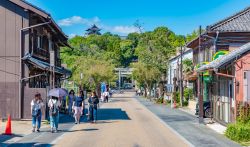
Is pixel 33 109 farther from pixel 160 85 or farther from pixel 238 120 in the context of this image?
pixel 160 85

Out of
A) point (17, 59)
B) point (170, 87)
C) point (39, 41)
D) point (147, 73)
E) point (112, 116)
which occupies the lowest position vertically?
point (112, 116)

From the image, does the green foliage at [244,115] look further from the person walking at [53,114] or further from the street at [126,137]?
the person walking at [53,114]

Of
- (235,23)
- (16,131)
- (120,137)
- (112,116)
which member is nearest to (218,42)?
(235,23)

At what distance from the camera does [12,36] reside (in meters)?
26.8

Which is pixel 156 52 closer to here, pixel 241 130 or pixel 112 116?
pixel 112 116

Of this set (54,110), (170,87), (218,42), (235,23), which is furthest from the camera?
(170,87)

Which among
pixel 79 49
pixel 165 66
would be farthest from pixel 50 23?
pixel 79 49

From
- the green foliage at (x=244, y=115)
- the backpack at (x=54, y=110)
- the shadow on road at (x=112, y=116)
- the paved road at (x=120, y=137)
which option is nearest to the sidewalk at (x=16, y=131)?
the backpack at (x=54, y=110)

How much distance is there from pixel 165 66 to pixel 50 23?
37.3 meters

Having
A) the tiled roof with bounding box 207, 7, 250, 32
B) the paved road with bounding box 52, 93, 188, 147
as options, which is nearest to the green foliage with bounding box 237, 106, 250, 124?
the paved road with bounding box 52, 93, 188, 147

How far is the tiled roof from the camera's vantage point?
33.5 metres

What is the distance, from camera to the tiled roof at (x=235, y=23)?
33.5 metres

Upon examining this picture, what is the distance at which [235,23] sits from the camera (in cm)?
3472

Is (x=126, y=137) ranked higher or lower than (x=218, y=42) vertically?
lower
